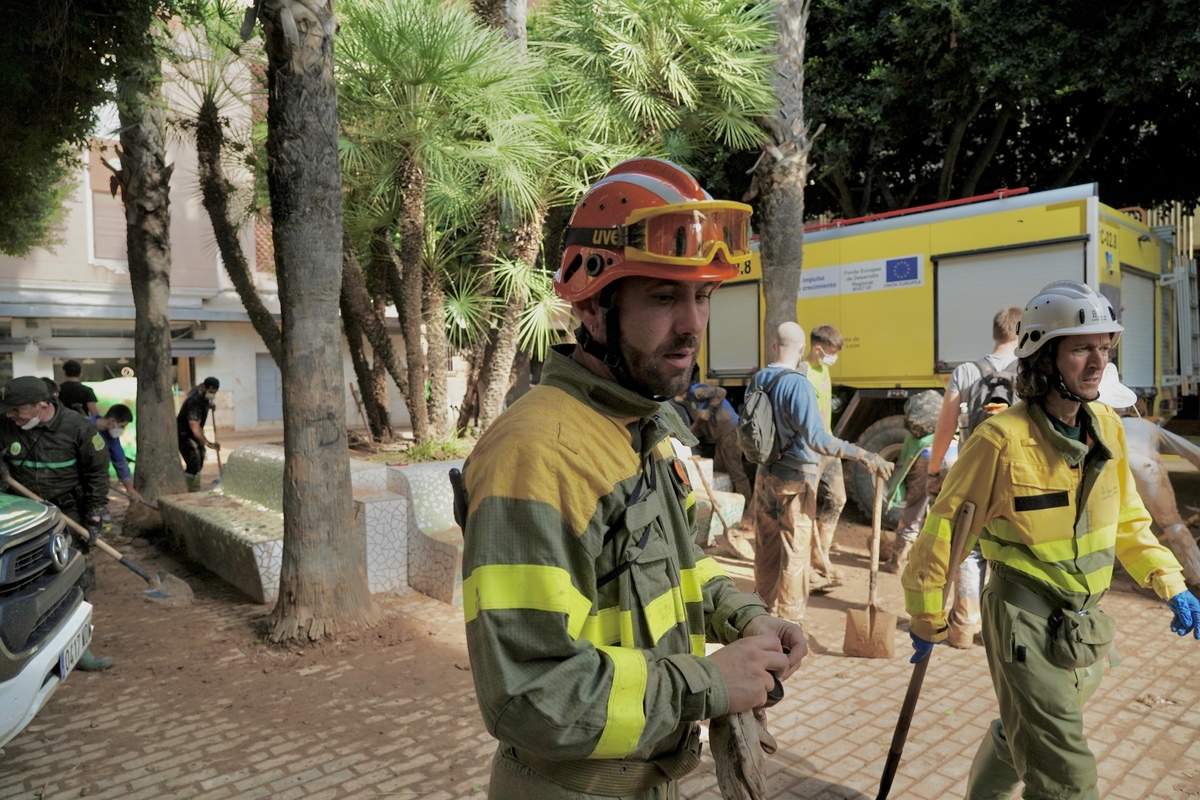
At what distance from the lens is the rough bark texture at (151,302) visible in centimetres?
861

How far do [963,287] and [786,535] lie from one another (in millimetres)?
4471

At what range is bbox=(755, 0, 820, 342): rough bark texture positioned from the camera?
26.3ft

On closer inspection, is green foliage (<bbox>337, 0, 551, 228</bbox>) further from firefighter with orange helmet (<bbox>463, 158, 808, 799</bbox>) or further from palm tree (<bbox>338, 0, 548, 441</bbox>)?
firefighter with orange helmet (<bbox>463, 158, 808, 799</bbox>)

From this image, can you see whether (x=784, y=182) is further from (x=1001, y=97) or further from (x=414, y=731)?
(x=414, y=731)

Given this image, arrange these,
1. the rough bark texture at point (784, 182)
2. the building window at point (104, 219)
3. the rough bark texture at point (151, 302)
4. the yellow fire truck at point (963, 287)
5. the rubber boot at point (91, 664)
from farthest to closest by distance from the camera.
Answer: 1. the building window at point (104, 219)
2. the rough bark texture at point (151, 302)
3. the rough bark texture at point (784, 182)
4. the yellow fire truck at point (963, 287)
5. the rubber boot at point (91, 664)

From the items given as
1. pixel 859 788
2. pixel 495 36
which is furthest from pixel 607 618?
pixel 495 36

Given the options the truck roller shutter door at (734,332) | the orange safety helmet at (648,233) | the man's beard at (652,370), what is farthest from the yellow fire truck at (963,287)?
the man's beard at (652,370)

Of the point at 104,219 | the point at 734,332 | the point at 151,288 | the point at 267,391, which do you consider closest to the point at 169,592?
the point at 151,288

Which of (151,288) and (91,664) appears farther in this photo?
(151,288)

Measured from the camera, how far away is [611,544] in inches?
55.9

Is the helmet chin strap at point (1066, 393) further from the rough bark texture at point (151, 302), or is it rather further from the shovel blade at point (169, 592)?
the rough bark texture at point (151, 302)

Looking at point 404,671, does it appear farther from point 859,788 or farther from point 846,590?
point 846,590

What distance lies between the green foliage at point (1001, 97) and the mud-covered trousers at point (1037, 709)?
29.8 feet

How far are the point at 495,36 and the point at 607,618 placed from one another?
6.82 metres
